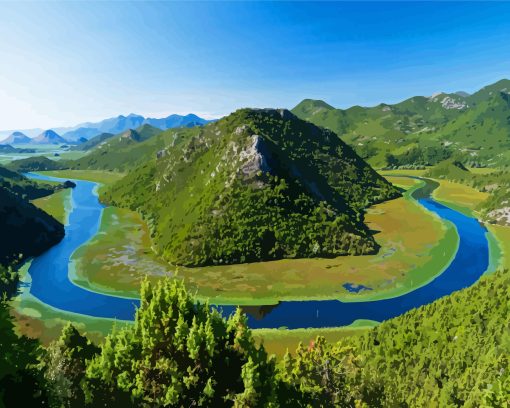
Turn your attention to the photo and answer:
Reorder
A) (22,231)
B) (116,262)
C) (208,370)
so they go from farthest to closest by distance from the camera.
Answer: (22,231), (116,262), (208,370)

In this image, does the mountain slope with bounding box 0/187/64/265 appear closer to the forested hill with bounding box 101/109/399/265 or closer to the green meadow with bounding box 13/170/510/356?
the green meadow with bounding box 13/170/510/356

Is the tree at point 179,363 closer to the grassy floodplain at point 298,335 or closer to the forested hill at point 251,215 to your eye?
the grassy floodplain at point 298,335

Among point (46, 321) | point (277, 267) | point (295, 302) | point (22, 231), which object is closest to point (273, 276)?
point (277, 267)

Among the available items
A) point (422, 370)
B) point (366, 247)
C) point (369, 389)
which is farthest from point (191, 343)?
point (366, 247)

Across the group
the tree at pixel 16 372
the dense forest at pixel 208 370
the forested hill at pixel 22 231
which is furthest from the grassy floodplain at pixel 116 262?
the tree at pixel 16 372

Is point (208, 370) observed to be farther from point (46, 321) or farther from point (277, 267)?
point (277, 267)

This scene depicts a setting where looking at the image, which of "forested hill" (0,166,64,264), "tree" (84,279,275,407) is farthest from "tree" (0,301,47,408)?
"forested hill" (0,166,64,264)
